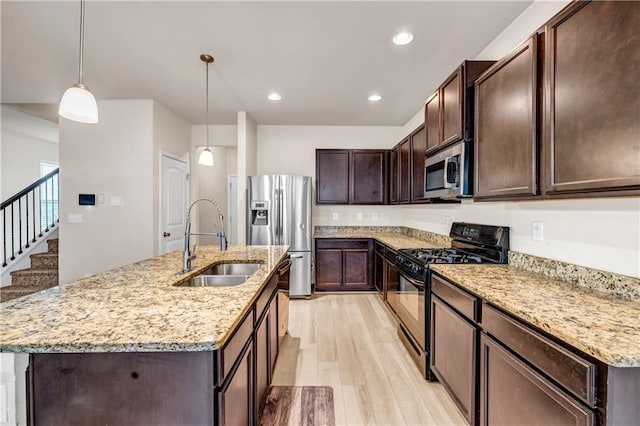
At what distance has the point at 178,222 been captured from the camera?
173 inches

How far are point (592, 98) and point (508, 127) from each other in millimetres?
483

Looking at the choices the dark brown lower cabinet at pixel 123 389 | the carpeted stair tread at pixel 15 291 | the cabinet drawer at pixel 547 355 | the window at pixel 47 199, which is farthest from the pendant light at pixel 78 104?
the window at pixel 47 199

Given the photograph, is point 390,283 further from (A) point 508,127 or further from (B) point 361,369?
(A) point 508,127

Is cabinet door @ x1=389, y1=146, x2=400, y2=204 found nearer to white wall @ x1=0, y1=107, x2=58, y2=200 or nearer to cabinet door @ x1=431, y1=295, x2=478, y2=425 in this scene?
cabinet door @ x1=431, y1=295, x2=478, y2=425

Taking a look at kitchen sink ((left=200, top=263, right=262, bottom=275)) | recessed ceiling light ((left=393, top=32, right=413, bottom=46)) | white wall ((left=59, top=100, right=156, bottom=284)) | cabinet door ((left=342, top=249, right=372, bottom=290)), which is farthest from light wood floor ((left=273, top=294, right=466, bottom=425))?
recessed ceiling light ((left=393, top=32, right=413, bottom=46))

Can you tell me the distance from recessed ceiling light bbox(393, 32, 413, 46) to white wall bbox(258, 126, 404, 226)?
2.50 metres

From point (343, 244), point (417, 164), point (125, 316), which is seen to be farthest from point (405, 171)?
point (125, 316)

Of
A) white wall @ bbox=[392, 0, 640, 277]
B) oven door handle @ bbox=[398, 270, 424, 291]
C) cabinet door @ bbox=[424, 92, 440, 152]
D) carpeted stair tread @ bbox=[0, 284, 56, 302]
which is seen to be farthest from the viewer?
carpeted stair tread @ bbox=[0, 284, 56, 302]

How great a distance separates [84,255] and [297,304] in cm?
283

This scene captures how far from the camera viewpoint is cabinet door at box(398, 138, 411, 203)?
Result: 3.51 meters

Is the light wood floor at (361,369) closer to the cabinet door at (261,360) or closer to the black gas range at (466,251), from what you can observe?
the cabinet door at (261,360)

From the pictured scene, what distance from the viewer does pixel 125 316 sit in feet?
3.45

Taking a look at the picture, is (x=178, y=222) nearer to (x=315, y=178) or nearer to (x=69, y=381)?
(x=315, y=178)

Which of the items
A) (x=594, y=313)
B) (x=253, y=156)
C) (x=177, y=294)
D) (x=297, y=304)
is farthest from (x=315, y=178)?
(x=594, y=313)
